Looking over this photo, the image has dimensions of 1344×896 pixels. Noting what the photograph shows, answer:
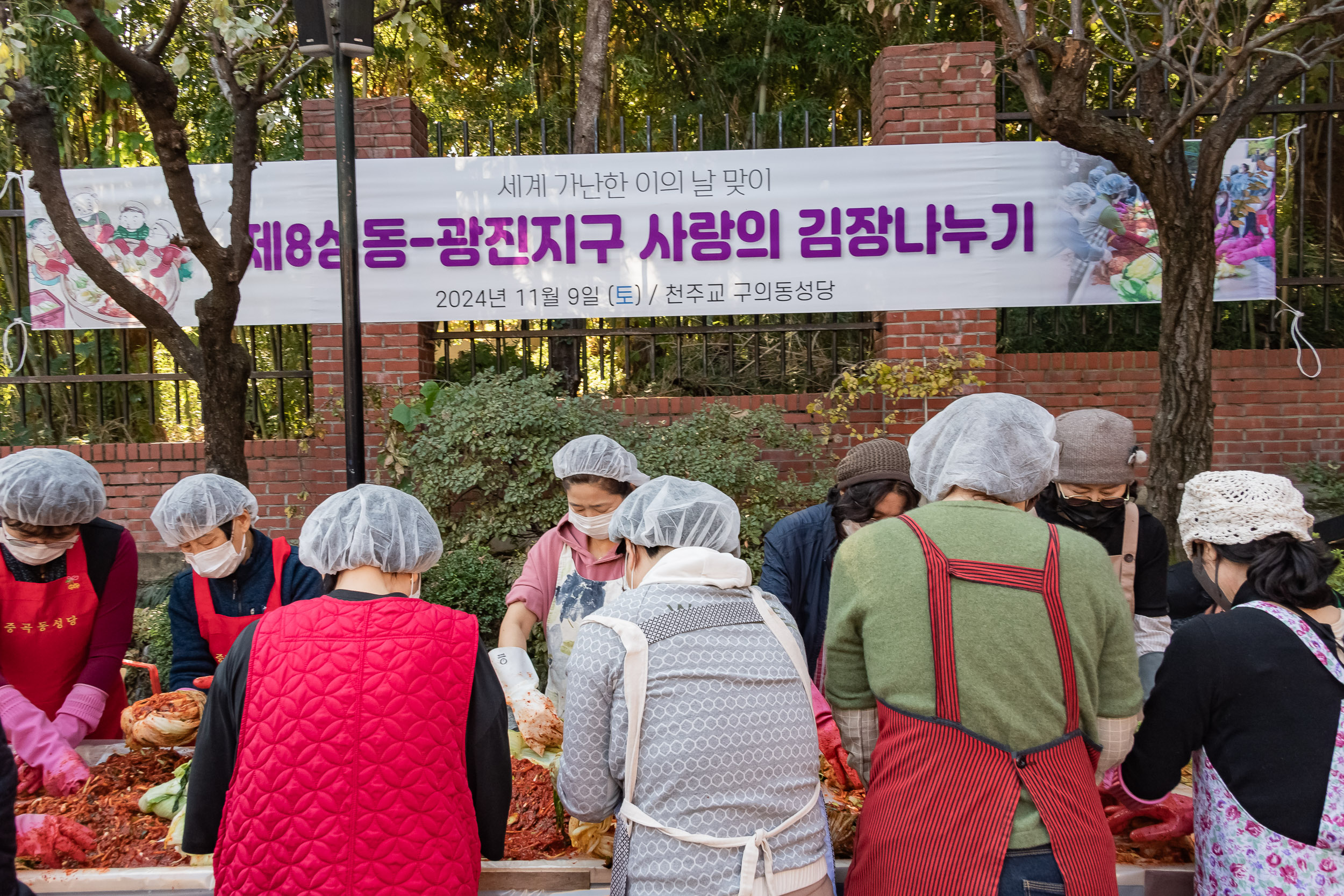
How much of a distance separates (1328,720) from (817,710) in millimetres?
1088

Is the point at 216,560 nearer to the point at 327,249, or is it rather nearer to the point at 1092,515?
the point at 1092,515

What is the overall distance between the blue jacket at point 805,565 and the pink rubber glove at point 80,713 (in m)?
2.06

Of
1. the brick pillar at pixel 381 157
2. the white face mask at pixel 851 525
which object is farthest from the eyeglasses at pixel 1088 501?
the brick pillar at pixel 381 157

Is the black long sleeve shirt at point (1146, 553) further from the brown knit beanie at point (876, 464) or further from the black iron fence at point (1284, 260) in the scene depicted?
the black iron fence at point (1284, 260)

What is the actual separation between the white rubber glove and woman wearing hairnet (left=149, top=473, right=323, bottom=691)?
650 mm

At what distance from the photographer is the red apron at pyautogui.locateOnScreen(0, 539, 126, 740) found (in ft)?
9.32

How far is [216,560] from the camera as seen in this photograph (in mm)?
2863

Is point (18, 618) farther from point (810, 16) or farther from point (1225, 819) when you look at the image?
point (810, 16)

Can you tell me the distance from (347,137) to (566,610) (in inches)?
75.3

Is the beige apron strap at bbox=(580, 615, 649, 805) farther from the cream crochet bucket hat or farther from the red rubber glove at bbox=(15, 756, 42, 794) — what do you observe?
the red rubber glove at bbox=(15, 756, 42, 794)

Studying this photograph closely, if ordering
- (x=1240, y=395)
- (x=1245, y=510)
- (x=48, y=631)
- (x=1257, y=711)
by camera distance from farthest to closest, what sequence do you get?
(x=1240, y=395) < (x=48, y=631) < (x=1245, y=510) < (x=1257, y=711)

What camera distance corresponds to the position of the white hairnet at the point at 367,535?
1925 millimetres

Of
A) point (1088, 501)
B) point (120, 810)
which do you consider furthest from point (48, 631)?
point (1088, 501)

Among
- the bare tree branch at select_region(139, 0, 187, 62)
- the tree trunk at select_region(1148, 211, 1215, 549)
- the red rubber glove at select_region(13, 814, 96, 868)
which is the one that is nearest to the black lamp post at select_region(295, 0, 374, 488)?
the bare tree branch at select_region(139, 0, 187, 62)
